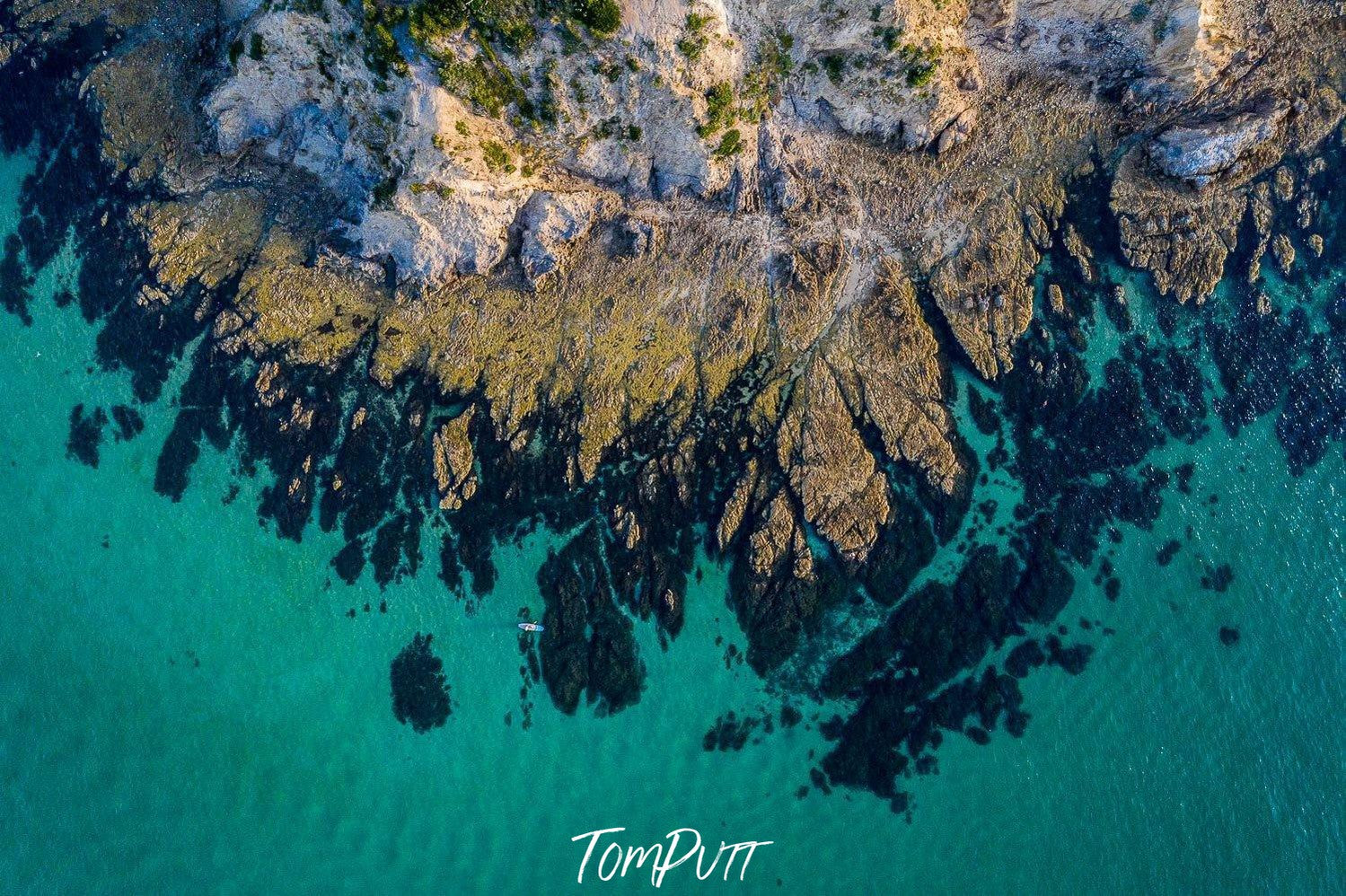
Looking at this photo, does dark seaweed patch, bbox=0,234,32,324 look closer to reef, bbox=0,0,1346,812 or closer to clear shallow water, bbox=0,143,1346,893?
clear shallow water, bbox=0,143,1346,893

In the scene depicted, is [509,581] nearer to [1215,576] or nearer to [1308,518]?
[1215,576]

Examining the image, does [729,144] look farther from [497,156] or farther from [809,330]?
[497,156]

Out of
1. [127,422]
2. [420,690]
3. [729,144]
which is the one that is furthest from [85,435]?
[729,144]

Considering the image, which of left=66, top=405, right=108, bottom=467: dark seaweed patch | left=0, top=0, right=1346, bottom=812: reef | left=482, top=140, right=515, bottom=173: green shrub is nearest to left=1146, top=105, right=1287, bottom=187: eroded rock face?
Answer: left=0, top=0, right=1346, bottom=812: reef

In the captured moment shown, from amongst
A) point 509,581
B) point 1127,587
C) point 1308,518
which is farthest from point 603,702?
point 1308,518

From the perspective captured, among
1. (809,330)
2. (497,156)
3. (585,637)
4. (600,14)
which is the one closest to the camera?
(600,14)
